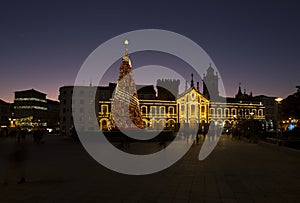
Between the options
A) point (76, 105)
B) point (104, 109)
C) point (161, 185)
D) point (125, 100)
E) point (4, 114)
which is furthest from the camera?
point (4, 114)

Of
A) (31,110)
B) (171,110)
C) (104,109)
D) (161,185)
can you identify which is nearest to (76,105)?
(104,109)

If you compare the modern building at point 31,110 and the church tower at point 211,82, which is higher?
the church tower at point 211,82

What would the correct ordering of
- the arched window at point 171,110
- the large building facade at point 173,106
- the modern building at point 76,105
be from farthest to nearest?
the arched window at point 171,110 < the large building facade at point 173,106 < the modern building at point 76,105

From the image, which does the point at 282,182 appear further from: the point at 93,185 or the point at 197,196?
the point at 93,185

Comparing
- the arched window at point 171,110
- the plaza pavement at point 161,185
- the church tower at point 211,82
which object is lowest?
the plaza pavement at point 161,185

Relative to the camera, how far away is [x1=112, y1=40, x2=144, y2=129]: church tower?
33875 mm

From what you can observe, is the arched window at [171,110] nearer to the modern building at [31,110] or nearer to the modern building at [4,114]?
the modern building at [31,110]

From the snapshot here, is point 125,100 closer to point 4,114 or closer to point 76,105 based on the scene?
point 76,105

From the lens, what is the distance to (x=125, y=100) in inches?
1336

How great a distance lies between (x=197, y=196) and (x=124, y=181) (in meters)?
3.10

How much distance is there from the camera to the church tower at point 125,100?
1334 inches

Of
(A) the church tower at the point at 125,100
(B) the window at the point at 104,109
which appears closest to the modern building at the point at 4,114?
(B) the window at the point at 104,109

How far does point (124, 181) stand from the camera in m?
10.7

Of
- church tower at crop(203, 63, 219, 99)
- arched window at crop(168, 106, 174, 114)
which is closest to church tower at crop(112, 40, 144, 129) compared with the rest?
arched window at crop(168, 106, 174, 114)
